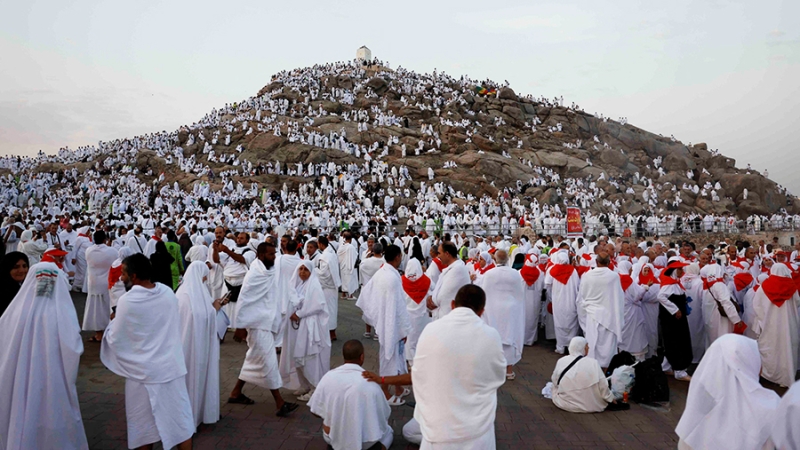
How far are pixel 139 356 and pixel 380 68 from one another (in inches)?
2932

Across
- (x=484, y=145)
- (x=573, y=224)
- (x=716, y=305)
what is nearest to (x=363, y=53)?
(x=484, y=145)

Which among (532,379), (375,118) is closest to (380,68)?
(375,118)

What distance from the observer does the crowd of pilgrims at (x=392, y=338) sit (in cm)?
302

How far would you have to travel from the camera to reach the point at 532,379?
6.89 m

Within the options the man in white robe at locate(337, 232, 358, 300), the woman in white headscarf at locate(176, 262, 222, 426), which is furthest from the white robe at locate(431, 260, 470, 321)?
the man in white robe at locate(337, 232, 358, 300)

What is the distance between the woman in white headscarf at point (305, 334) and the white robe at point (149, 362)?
1.57 meters

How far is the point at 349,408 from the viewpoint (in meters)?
3.92

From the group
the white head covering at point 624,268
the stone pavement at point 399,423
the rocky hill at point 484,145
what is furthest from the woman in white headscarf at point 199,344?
the rocky hill at point 484,145

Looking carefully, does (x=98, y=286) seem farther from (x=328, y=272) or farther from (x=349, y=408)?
(x=349, y=408)

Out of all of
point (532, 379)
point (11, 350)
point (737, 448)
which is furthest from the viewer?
point (532, 379)

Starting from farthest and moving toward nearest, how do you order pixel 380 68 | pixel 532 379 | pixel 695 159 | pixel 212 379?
pixel 380 68
pixel 695 159
pixel 532 379
pixel 212 379

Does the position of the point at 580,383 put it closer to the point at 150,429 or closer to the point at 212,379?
the point at 212,379

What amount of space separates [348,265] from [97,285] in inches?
233

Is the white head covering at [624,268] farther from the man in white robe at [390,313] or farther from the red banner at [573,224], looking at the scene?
the red banner at [573,224]
